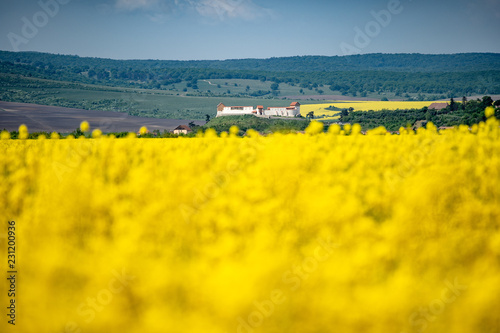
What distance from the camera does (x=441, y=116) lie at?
1516 cm

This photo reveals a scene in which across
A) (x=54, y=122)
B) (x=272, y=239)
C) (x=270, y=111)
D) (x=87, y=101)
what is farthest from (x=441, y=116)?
(x=87, y=101)

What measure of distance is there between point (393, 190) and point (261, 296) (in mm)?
2700

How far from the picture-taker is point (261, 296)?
7.73 m

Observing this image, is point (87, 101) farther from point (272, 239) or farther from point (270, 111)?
point (272, 239)

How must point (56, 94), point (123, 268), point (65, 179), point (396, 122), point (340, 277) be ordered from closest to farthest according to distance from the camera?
point (340, 277) < point (123, 268) < point (65, 179) < point (396, 122) < point (56, 94)

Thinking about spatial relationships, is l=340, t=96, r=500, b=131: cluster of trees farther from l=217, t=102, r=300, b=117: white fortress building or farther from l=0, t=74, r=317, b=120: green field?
l=0, t=74, r=317, b=120: green field

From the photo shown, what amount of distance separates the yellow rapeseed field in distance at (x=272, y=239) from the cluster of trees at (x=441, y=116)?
5.02 meters

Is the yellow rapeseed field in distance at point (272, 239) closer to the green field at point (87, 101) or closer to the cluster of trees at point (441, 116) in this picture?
the cluster of trees at point (441, 116)

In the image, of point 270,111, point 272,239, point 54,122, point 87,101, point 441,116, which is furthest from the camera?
point 87,101

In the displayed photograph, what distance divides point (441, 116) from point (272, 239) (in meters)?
9.66

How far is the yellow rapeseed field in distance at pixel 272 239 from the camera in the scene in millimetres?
7660

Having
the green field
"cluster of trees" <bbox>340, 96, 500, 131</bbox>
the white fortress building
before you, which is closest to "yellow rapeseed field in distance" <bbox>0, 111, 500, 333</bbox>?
"cluster of trees" <bbox>340, 96, 500, 131</bbox>

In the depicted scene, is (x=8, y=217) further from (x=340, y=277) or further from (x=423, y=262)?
(x=423, y=262)

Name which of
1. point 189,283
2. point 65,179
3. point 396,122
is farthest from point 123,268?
point 396,122
